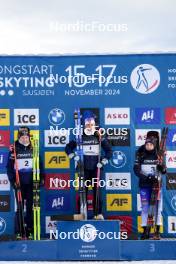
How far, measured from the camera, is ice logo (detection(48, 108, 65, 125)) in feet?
28.4

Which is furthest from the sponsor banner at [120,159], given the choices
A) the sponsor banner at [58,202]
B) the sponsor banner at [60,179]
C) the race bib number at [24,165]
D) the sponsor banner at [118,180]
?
the race bib number at [24,165]

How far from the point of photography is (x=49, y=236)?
868 centimetres

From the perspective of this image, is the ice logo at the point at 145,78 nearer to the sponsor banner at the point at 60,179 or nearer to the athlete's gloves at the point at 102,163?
the athlete's gloves at the point at 102,163

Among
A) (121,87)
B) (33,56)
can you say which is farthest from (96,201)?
A: (33,56)

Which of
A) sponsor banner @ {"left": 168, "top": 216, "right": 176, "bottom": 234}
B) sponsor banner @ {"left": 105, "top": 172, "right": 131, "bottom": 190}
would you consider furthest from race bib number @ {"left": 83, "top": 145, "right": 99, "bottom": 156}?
sponsor banner @ {"left": 168, "top": 216, "right": 176, "bottom": 234}

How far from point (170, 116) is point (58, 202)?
2185 mm

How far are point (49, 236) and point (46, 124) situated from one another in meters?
1.73

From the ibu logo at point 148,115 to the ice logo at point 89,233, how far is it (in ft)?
6.41

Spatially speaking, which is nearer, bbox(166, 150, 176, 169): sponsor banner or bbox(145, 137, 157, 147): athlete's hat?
bbox(145, 137, 157, 147): athlete's hat

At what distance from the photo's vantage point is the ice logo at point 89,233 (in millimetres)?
7621

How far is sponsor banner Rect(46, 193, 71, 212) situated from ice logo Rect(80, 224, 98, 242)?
44.3 inches

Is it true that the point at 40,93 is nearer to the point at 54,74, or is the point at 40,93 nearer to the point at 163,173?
the point at 54,74

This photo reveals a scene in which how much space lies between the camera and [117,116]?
8648 mm

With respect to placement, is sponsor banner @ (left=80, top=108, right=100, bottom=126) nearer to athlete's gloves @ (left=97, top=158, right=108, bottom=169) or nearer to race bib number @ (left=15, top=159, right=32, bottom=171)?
athlete's gloves @ (left=97, top=158, right=108, bottom=169)
